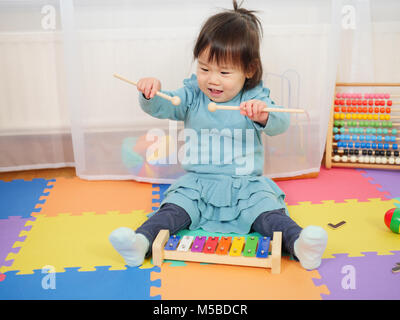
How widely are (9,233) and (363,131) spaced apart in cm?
130

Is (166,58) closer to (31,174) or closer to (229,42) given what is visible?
(229,42)

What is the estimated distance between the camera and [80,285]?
3.24 ft

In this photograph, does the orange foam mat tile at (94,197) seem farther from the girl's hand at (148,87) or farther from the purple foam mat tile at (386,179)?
the purple foam mat tile at (386,179)

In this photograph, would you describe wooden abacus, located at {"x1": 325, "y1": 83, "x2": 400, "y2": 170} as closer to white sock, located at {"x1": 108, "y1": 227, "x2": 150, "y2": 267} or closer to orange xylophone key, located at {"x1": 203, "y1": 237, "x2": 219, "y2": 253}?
orange xylophone key, located at {"x1": 203, "y1": 237, "x2": 219, "y2": 253}

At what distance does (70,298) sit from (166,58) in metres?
0.91

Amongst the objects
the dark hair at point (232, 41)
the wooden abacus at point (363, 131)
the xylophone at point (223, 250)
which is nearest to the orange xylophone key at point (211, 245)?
the xylophone at point (223, 250)

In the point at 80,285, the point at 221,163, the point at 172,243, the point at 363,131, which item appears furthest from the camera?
the point at 363,131

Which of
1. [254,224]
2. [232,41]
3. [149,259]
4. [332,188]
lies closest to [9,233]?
[149,259]

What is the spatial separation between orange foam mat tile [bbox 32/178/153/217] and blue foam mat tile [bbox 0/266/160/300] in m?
0.37

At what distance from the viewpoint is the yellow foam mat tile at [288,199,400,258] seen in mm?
1147

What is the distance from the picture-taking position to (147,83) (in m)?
1.22

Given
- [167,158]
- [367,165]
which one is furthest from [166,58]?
[367,165]

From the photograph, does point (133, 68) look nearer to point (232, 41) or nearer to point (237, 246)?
point (232, 41)
